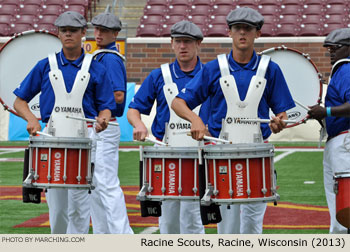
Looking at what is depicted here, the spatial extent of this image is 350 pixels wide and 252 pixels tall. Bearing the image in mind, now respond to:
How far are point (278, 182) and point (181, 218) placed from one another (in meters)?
5.72

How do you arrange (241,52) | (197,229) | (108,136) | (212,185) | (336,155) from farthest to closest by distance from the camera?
(108,136), (336,155), (197,229), (241,52), (212,185)

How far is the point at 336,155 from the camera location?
19.8ft

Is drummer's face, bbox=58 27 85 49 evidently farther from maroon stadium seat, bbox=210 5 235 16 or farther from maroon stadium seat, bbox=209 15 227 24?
maroon stadium seat, bbox=210 5 235 16

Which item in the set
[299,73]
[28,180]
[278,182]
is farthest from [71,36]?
[278,182]

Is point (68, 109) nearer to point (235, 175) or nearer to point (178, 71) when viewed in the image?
point (178, 71)

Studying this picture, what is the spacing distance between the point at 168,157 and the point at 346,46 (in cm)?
206

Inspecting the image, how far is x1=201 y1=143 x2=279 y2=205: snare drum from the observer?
4.52m

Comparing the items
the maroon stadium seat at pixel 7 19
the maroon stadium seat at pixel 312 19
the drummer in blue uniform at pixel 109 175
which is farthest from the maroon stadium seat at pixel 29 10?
the drummer in blue uniform at pixel 109 175

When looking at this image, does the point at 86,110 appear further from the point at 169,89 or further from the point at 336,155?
the point at 336,155

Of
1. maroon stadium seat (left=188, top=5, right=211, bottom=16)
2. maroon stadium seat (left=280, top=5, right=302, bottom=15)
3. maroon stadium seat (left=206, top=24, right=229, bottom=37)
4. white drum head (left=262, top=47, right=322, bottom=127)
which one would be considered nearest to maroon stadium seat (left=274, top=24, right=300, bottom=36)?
maroon stadium seat (left=280, top=5, right=302, bottom=15)

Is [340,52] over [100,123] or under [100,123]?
over

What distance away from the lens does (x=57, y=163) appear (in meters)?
5.21

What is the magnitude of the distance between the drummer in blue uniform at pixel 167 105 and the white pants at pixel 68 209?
0.59 m
